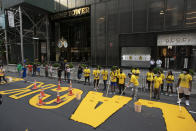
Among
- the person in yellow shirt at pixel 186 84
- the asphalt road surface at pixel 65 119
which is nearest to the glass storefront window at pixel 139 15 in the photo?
the person in yellow shirt at pixel 186 84

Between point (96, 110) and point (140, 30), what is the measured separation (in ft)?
48.1

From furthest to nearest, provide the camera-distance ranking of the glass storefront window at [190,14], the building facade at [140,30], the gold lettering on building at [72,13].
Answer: the gold lettering on building at [72,13] → the building facade at [140,30] → the glass storefront window at [190,14]

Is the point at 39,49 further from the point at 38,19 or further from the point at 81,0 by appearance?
the point at 81,0

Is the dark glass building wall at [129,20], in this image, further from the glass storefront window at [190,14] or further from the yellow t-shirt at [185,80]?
the yellow t-shirt at [185,80]

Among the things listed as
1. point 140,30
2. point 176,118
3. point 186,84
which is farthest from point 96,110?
point 140,30

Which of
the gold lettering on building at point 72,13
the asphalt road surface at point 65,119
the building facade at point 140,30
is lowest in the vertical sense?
the asphalt road surface at point 65,119

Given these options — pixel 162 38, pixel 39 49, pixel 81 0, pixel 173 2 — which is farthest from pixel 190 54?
pixel 39 49

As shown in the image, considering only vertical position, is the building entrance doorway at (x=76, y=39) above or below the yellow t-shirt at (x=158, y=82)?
above

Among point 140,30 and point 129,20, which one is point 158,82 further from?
point 129,20

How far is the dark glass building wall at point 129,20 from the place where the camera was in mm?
14742

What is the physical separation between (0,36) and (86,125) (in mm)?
35265

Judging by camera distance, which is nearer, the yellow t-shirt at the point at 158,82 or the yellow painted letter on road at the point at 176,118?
the yellow painted letter on road at the point at 176,118

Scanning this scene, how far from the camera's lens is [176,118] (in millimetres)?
5117

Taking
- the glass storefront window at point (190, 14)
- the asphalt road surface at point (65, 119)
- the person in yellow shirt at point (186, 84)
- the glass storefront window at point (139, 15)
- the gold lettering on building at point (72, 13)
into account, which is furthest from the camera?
the gold lettering on building at point (72, 13)
